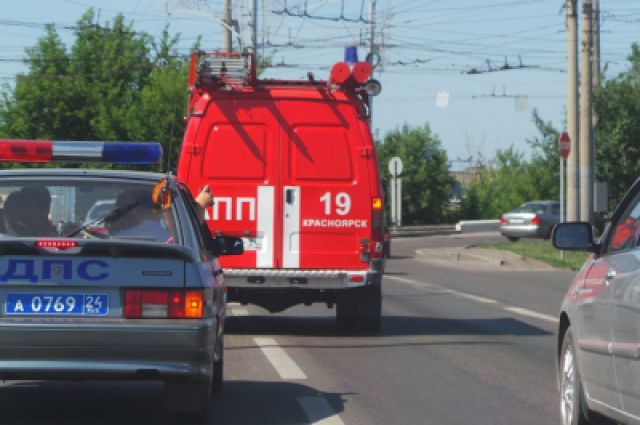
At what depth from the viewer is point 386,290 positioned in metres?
22.2

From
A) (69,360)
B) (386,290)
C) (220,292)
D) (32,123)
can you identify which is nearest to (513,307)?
(386,290)

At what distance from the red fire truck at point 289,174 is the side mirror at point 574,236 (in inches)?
235

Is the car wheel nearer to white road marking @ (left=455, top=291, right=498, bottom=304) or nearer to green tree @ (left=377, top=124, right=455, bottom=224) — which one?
white road marking @ (left=455, top=291, right=498, bottom=304)

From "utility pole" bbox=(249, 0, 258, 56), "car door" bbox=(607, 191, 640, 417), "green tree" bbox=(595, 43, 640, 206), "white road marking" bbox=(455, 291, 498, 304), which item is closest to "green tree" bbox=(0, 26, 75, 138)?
"utility pole" bbox=(249, 0, 258, 56)

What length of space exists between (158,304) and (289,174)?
6206mm

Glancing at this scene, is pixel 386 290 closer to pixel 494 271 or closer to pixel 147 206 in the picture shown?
pixel 494 271

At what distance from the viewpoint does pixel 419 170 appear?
2436 inches

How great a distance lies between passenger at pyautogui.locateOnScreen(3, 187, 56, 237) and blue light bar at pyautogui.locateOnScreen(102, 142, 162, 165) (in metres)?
0.89

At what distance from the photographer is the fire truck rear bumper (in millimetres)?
13195

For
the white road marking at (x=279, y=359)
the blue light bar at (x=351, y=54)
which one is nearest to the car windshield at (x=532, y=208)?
the blue light bar at (x=351, y=54)

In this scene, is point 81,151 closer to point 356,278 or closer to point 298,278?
point 298,278

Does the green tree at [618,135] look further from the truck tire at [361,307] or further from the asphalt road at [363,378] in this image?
the truck tire at [361,307]

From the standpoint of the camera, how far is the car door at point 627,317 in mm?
5641

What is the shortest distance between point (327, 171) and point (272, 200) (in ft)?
2.09
